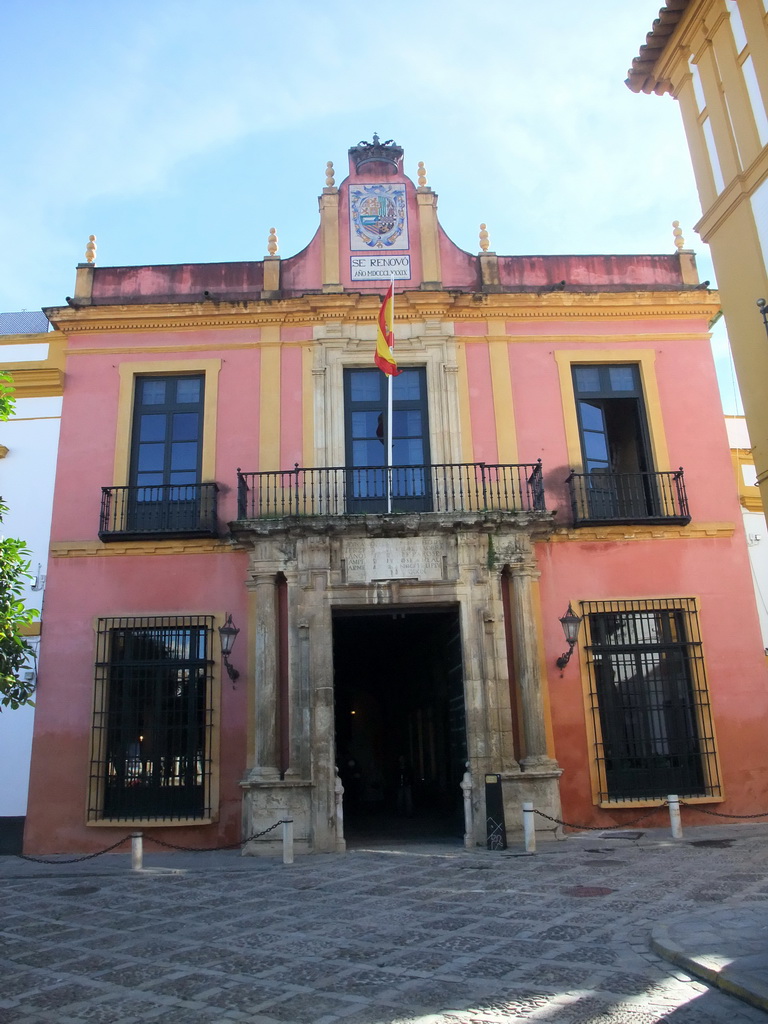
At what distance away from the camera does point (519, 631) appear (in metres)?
12.6

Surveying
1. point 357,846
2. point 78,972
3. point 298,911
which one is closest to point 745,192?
point 298,911

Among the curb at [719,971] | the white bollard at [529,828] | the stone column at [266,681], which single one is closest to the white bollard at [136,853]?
the stone column at [266,681]

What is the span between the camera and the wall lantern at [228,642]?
12.1 meters

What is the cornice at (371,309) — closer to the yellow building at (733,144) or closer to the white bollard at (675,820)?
the yellow building at (733,144)

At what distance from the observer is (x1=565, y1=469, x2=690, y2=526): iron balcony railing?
13.6 metres

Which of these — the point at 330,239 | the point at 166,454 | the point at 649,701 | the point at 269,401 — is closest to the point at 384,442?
the point at 269,401

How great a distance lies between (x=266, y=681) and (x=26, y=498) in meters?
5.19

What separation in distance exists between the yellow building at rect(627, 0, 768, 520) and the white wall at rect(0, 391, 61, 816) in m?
10.5

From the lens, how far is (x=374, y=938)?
6656 mm

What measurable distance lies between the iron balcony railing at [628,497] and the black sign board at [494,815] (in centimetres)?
439

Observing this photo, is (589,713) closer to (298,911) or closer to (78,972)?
(298,911)

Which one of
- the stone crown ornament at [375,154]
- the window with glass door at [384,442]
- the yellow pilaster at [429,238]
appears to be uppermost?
the stone crown ornament at [375,154]

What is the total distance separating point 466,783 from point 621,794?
2.57 m

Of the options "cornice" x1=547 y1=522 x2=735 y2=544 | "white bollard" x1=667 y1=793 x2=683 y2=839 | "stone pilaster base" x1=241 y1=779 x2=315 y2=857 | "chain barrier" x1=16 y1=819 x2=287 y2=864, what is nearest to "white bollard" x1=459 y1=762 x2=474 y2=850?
"stone pilaster base" x1=241 y1=779 x2=315 y2=857
